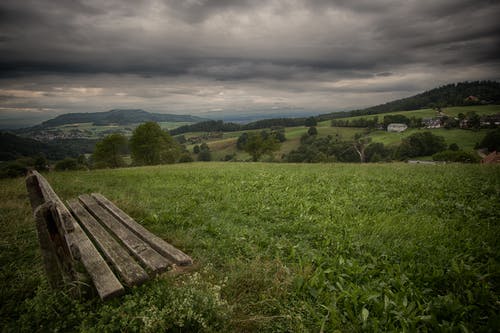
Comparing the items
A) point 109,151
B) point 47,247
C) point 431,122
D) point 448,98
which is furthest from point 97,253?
point 448,98

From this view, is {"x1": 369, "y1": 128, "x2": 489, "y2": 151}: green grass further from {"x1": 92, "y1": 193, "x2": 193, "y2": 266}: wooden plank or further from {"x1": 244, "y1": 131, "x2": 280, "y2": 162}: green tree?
{"x1": 92, "y1": 193, "x2": 193, "y2": 266}: wooden plank

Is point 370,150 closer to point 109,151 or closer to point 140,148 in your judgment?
point 140,148

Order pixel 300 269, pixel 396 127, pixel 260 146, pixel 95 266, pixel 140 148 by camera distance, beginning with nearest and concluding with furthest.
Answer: pixel 95 266 < pixel 300 269 < pixel 140 148 < pixel 260 146 < pixel 396 127

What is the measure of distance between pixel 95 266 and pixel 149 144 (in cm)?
4287

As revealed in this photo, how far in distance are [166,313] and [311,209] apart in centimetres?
550

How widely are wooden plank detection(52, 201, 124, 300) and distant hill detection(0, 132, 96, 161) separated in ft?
161

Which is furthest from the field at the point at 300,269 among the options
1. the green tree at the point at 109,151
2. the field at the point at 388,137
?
the field at the point at 388,137

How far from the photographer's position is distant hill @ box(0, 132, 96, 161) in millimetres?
43125

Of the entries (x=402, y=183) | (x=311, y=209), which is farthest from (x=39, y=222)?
(x=402, y=183)

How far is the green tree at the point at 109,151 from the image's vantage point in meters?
43.8

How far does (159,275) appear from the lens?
11.9 ft

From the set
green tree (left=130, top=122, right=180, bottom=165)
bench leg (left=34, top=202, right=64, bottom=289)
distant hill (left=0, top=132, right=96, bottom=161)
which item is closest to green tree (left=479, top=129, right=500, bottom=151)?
bench leg (left=34, top=202, right=64, bottom=289)

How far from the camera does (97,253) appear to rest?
3.75 metres

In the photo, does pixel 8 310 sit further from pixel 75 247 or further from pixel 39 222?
pixel 39 222
